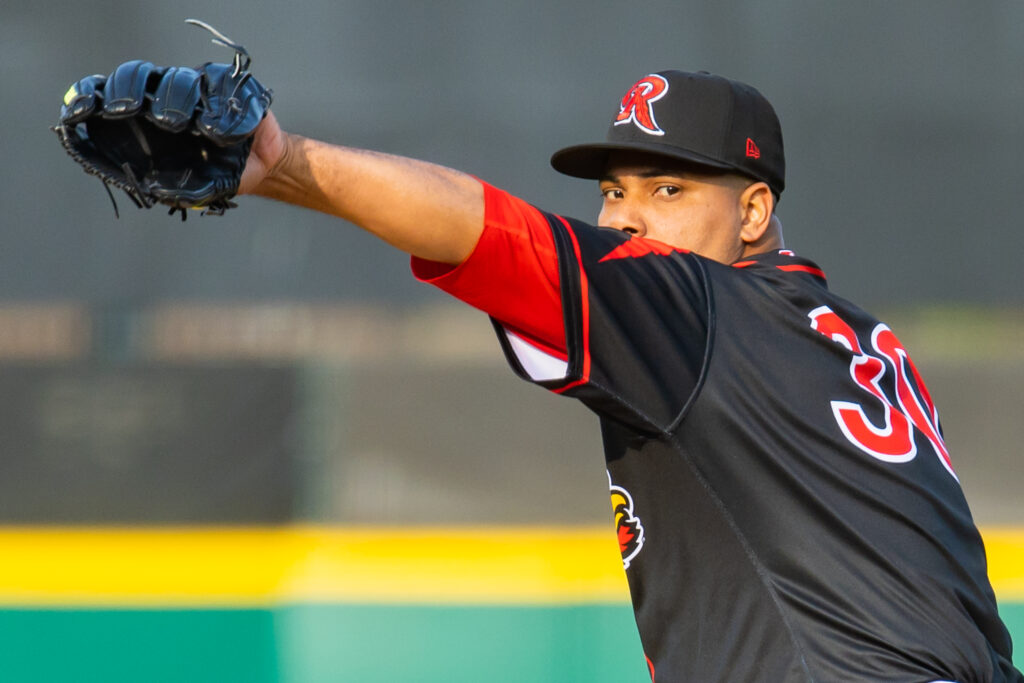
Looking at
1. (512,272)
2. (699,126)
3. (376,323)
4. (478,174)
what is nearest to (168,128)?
(512,272)

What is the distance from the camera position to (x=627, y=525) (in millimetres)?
1478

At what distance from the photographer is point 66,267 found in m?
3.25

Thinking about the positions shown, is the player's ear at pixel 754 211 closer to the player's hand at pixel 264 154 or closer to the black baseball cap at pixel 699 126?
the black baseball cap at pixel 699 126

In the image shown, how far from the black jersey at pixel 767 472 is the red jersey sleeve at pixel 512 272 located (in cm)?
2

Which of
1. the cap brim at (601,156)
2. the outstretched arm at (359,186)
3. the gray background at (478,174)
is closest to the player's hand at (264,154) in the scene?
the outstretched arm at (359,186)

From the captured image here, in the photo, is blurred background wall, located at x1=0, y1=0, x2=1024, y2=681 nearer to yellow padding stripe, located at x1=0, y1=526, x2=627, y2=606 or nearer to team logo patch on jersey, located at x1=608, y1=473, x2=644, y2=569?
yellow padding stripe, located at x1=0, y1=526, x2=627, y2=606

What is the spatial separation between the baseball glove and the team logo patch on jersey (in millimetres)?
645

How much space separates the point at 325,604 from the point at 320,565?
0.11 meters

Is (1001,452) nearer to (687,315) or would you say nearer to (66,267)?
(687,315)

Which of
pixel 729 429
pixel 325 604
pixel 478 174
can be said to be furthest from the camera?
pixel 478 174

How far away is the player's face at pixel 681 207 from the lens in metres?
1.62

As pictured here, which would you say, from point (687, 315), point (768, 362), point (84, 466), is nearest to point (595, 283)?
point (687, 315)

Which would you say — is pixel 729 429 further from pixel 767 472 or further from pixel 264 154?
pixel 264 154

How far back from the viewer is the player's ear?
167 cm
